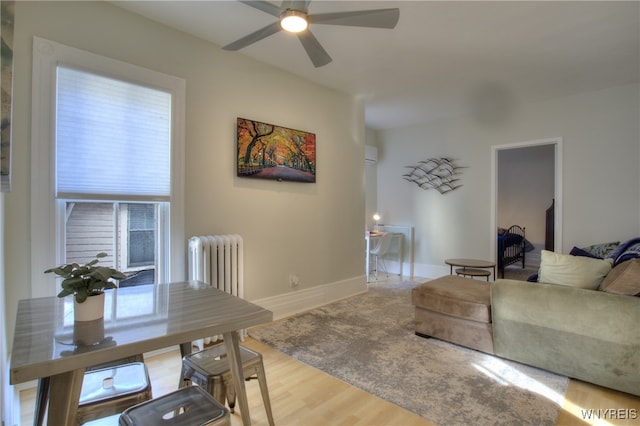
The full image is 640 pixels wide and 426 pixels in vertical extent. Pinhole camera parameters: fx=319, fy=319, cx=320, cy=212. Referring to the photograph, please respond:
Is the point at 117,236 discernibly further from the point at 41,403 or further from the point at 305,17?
the point at 305,17

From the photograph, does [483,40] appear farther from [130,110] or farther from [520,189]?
[520,189]

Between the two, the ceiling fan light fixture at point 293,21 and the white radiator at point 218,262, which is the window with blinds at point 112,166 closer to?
the white radiator at point 218,262

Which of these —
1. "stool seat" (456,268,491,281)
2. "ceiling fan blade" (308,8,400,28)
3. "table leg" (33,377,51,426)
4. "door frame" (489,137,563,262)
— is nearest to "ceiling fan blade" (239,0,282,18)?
"ceiling fan blade" (308,8,400,28)

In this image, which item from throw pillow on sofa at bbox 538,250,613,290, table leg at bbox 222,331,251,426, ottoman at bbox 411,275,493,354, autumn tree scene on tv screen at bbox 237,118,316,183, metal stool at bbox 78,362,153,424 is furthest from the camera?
autumn tree scene on tv screen at bbox 237,118,316,183

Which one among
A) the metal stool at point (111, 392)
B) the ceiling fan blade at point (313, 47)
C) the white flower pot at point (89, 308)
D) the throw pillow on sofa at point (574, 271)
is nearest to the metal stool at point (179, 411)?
the metal stool at point (111, 392)

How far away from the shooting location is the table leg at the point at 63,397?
0.92m

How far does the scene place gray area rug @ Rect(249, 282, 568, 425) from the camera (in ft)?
6.19

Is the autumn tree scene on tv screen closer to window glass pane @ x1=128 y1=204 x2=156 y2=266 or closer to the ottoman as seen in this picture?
window glass pane @ x1=128 y1=204 x2=156 y2=266

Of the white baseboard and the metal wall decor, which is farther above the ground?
the metal wall decor

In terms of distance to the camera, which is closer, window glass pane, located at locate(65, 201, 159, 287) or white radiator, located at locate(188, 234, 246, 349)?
window glass pane, located at locate(65, 201, 159, 287)

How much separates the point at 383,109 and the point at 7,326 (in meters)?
4.68

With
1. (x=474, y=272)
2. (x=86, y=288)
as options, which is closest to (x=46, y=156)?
(x=86, y=288)

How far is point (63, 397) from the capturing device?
3.07ft

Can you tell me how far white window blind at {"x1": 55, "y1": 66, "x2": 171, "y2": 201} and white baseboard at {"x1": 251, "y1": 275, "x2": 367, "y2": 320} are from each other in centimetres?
157
